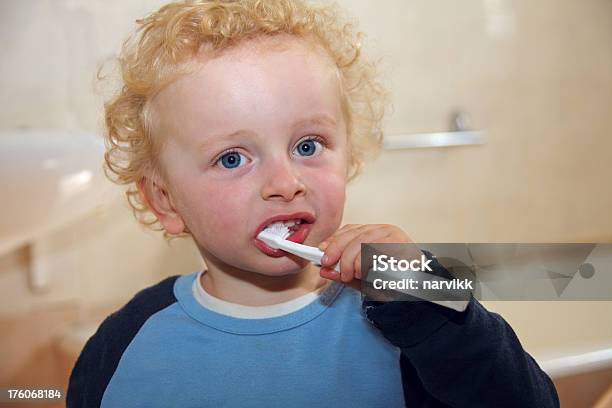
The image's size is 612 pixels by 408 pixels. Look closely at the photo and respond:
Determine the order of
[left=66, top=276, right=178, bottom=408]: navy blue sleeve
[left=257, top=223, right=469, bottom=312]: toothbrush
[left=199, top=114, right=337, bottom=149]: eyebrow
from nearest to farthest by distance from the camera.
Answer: [left=257, top=223, right=469, bottom=312]: toothbrush, [left=199, top=114, right=337, bottom=149]: eyebrow, [left=66, top=276, right=178, bottom=408]: navy blue sleeve

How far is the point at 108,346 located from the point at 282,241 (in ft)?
0.74

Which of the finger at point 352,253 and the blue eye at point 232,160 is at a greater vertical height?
the blue eye at point 232,160

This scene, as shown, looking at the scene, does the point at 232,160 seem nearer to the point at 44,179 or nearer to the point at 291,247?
the point at 291,247

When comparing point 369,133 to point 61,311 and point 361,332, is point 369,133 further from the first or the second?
point 61,311

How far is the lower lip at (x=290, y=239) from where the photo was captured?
1.61 ft

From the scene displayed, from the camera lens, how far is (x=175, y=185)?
55 centimetres

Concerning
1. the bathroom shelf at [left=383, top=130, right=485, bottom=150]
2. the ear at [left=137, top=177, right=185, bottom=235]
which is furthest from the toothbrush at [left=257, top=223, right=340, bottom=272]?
the bathroom shelf at [left=383, top=130, right=485, bottom=150]

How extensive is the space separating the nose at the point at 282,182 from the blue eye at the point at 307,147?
19 mm

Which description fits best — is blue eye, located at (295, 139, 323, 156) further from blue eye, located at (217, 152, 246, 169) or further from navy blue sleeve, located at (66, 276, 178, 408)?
navy blue sleeve, located at (66, 276, 178, 408)

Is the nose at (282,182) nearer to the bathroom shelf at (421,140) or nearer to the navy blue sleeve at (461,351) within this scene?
the navy blue sleeve at (461,351)

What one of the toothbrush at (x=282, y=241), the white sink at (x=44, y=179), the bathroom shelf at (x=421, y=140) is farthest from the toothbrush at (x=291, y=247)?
the bathroom shelf at (x=421, y=140)

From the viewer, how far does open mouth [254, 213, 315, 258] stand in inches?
19.2

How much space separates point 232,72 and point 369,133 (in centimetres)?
28

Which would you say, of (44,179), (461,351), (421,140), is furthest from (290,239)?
(421,140)
